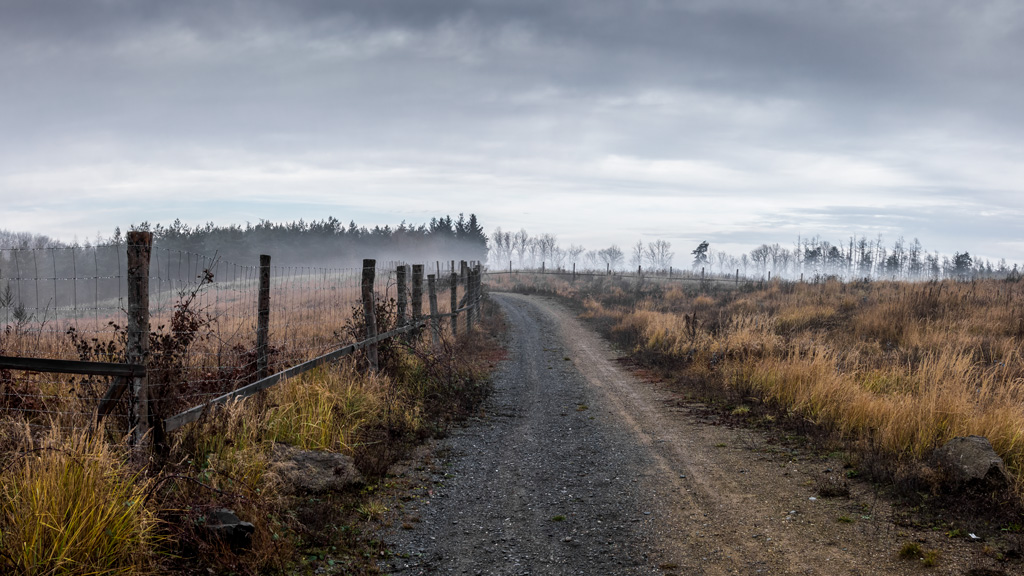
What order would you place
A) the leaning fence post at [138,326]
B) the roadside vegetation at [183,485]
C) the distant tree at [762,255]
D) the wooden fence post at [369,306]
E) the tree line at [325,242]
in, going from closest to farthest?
1. the roadside vegetation at [183,485]
2. the leaning fence post at [138,326]
3. the wooden fence post at [369,306]
4. the tree line at [325,242]
5. the distant tree at [762,255]

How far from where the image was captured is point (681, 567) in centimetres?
454

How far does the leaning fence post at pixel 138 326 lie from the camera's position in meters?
4.54

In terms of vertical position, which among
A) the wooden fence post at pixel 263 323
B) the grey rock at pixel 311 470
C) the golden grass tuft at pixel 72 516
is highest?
the wooden fence post at pixel 263 323

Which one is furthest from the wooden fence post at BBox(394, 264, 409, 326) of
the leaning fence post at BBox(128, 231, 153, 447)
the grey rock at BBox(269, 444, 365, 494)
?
the leaning fence post at BBox(128, 231, 153, 447)

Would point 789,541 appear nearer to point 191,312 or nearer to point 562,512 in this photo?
point 562,512

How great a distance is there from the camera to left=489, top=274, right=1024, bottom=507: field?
6.48 metres

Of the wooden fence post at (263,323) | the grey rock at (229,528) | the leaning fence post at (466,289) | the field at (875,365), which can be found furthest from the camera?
the leaning fence post at (466,289)

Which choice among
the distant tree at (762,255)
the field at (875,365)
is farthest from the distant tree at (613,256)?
the field at (875,365)

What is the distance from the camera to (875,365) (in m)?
10.7

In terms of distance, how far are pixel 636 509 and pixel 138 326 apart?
4.69 metres

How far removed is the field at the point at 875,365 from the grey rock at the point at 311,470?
548cm

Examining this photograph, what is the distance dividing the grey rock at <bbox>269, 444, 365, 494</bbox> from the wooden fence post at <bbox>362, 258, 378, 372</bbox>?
10.1 ft

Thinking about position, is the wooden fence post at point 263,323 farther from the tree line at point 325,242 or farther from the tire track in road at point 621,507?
the tree line at point 325,242

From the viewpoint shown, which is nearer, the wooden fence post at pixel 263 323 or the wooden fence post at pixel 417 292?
the wooden fence post at pixel 263 323
